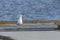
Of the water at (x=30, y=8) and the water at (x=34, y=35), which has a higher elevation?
the water at (x=30, y=8)

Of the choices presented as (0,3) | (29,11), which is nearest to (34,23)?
(29,11)

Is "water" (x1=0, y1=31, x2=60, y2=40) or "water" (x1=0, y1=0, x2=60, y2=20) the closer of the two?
"water" (x1=0, y1=31, x2=60, y2=40)

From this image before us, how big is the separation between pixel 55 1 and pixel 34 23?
7706 millimetres

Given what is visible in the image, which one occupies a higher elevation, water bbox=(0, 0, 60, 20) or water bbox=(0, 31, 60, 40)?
water bbox=(0, 0, 60, 20)

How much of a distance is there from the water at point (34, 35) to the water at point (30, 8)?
5.63m

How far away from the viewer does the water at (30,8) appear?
8.93 m

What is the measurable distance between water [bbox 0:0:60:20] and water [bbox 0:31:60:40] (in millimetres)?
5632

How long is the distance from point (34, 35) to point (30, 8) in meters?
6.81

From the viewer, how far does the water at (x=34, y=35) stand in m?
2.78

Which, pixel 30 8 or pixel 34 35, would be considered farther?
pixel 30 8

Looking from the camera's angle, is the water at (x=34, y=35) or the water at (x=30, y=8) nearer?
the water at (x=34, y=35)

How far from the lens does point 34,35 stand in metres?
2.88

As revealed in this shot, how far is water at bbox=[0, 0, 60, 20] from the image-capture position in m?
8.93

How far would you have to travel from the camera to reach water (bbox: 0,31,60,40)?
2.78 meters
